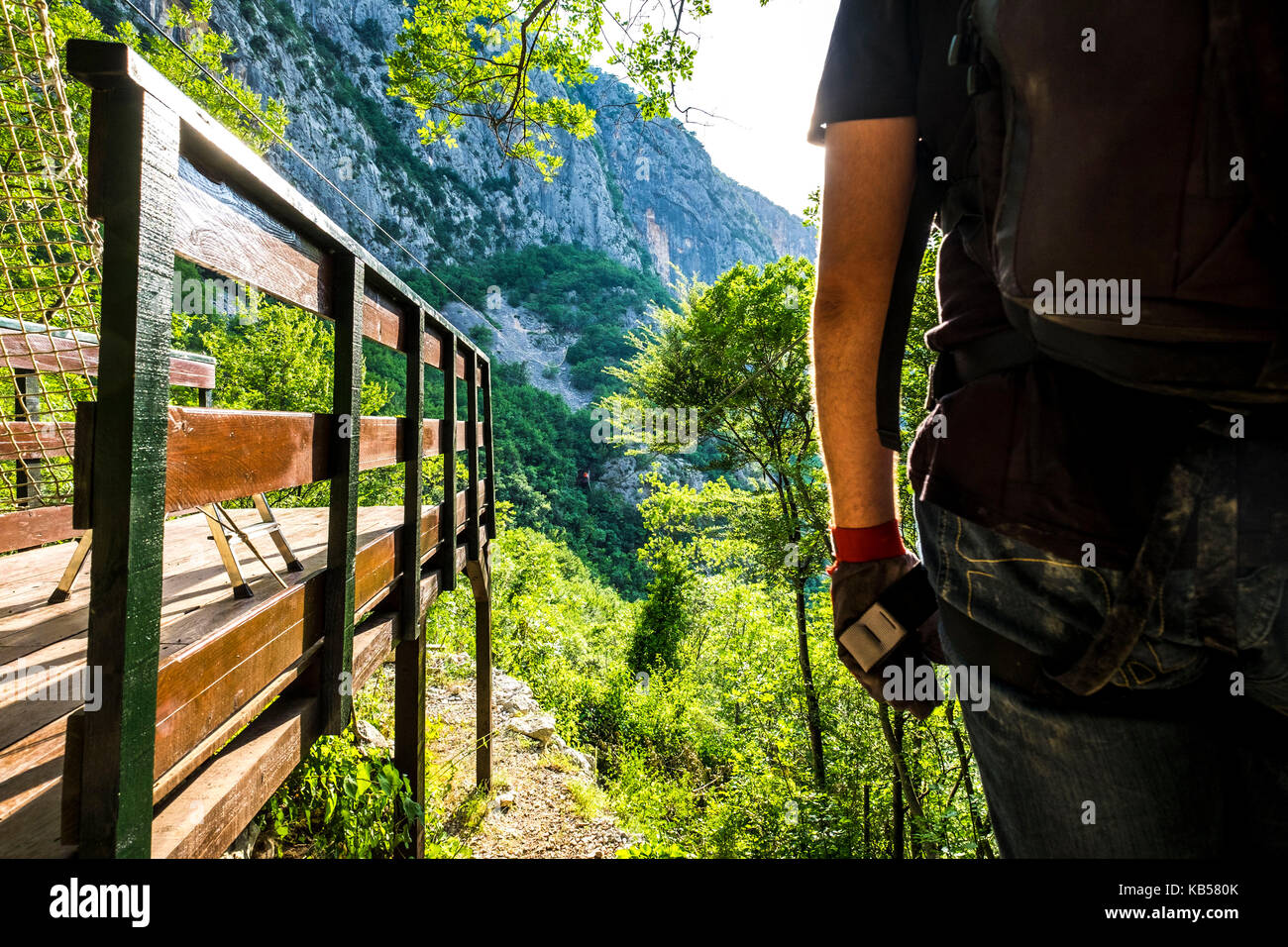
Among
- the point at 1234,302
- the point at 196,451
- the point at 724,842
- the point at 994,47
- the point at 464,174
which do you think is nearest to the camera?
the point at 1234,302

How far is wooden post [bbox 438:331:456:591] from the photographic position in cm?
370

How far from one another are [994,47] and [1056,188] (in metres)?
0.19

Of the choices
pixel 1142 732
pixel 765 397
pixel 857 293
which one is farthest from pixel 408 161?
pixel 1142 732

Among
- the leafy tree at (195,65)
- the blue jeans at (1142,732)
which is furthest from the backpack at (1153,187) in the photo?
the leafy tree at (195,65)

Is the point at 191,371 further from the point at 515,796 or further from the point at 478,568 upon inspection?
the point at 515,796

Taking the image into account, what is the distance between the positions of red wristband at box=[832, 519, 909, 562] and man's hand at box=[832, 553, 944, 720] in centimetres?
1

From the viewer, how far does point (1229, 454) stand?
587 millimetres

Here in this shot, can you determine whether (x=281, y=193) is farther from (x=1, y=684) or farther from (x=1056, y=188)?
(x=1056, y=188)

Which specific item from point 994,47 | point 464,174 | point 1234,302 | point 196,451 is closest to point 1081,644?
point 1234,302

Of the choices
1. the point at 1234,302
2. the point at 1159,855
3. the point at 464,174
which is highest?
the point at 464,174

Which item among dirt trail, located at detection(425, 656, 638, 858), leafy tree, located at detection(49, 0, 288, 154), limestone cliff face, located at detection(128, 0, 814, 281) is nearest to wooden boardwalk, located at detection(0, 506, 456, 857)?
dirt trail, located at detection(425, 656, 638, 858)

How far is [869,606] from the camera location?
0.95 metres

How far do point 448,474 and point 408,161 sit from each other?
2570 inches

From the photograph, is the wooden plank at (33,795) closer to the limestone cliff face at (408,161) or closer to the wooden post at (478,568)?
the wooden post at (478,568)
